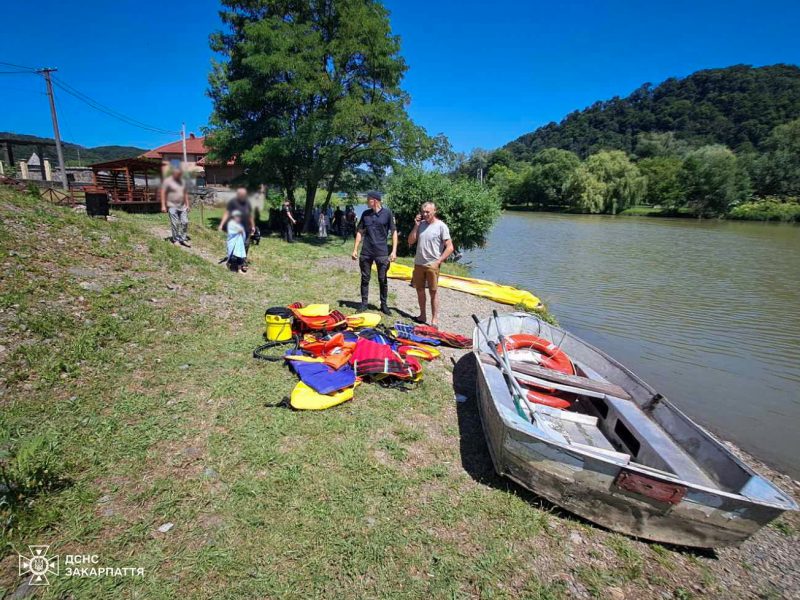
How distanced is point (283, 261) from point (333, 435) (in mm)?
9237

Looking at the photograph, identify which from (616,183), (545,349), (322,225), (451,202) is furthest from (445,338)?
(616,183)

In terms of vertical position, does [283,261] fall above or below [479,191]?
below

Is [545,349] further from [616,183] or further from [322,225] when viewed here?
[616,183]

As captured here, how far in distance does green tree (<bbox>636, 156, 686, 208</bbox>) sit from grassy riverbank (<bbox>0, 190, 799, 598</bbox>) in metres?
67.7

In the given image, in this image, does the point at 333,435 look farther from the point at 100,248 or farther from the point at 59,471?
the point at 100,248

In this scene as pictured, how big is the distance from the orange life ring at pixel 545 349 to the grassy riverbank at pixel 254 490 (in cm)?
114

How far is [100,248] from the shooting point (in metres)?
7.50

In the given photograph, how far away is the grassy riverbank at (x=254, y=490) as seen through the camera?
2.62 meters

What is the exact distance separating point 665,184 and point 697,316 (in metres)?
61.4

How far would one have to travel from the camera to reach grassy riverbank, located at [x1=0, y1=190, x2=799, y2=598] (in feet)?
8.61

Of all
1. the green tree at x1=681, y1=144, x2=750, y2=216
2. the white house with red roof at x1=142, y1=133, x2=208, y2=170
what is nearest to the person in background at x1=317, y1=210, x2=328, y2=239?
the white house with red roof at x1=142, y1=133, x2=208, y2=170

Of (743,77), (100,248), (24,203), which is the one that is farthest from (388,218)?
(743,77)

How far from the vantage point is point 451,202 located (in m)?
17.1

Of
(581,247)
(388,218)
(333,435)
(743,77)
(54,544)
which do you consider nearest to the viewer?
(54,544)
